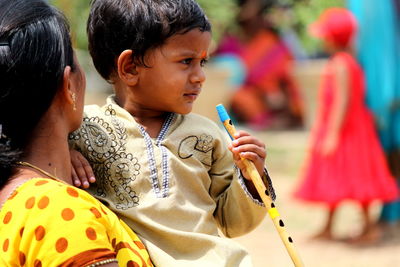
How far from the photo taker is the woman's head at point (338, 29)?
657 centimetres

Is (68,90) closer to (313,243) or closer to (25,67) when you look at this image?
(25,67)

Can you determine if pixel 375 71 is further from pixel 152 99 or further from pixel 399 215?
pixel 152 99

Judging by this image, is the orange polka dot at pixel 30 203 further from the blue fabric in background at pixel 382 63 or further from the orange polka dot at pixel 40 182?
the blue fabric in background at pixel 382 63

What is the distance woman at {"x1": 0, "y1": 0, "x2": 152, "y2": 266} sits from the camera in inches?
72.6

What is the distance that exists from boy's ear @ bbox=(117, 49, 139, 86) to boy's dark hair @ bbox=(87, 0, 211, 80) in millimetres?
18

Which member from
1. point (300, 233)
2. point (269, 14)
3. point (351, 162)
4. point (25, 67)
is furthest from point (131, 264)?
point (269, 14)

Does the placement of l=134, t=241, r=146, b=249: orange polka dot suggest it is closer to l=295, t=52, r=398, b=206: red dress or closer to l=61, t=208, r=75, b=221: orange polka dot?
l=61, t=208, r=75, b=221: orange polka dot

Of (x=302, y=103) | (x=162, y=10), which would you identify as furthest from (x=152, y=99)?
Answer: (x=302, y=103)

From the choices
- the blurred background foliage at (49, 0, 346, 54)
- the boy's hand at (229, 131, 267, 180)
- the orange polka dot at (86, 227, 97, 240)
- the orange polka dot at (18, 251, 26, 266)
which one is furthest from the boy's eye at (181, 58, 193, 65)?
the blurred background foliage at (49, 0, 346, 54)

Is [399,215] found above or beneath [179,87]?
above

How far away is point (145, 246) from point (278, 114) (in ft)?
35.2

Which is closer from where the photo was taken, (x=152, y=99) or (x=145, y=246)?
(x=145, y=246)

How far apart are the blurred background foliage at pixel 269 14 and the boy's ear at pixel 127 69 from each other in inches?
229

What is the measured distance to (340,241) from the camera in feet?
21.9
